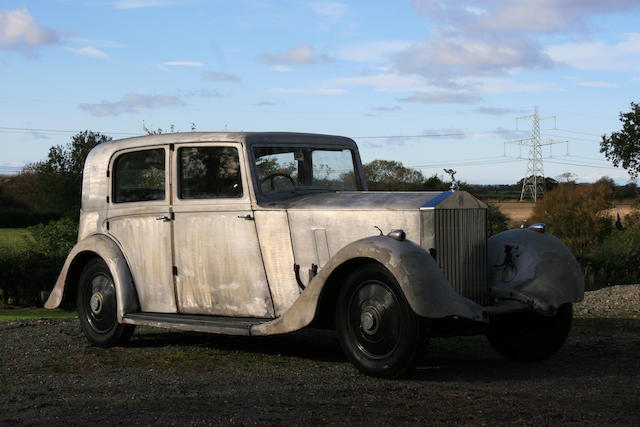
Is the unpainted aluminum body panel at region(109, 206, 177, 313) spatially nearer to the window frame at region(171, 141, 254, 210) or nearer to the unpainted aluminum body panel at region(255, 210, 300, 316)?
the window frame at region(171, 141, 254, 210)

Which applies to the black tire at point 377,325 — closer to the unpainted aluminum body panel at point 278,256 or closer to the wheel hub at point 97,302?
the unpainted aluminum body panel at point 278,256

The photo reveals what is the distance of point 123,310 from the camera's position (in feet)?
26.6

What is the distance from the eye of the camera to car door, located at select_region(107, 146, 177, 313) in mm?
7977

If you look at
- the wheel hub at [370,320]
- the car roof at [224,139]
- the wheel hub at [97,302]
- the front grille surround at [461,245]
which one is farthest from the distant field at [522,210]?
the wheel hub at [370,320]

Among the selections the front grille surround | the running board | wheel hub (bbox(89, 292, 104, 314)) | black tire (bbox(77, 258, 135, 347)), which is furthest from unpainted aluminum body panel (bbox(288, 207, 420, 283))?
wheel hub (bbox(89, 292, 104, 314))

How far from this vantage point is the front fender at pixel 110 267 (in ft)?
26.7

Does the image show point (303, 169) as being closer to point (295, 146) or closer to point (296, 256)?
point (295, 146)

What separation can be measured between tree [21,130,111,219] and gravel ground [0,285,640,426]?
45072 millimetres

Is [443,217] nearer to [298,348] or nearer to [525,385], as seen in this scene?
[525,385]

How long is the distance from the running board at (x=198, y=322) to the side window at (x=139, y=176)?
1137 mm

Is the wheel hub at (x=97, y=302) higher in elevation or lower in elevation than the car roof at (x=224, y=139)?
lower

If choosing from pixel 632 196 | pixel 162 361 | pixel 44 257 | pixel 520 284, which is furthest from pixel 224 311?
pixel 632 196

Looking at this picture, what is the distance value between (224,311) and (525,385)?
9.08 ft

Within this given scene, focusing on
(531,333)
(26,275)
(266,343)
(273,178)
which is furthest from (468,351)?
(26,275)
